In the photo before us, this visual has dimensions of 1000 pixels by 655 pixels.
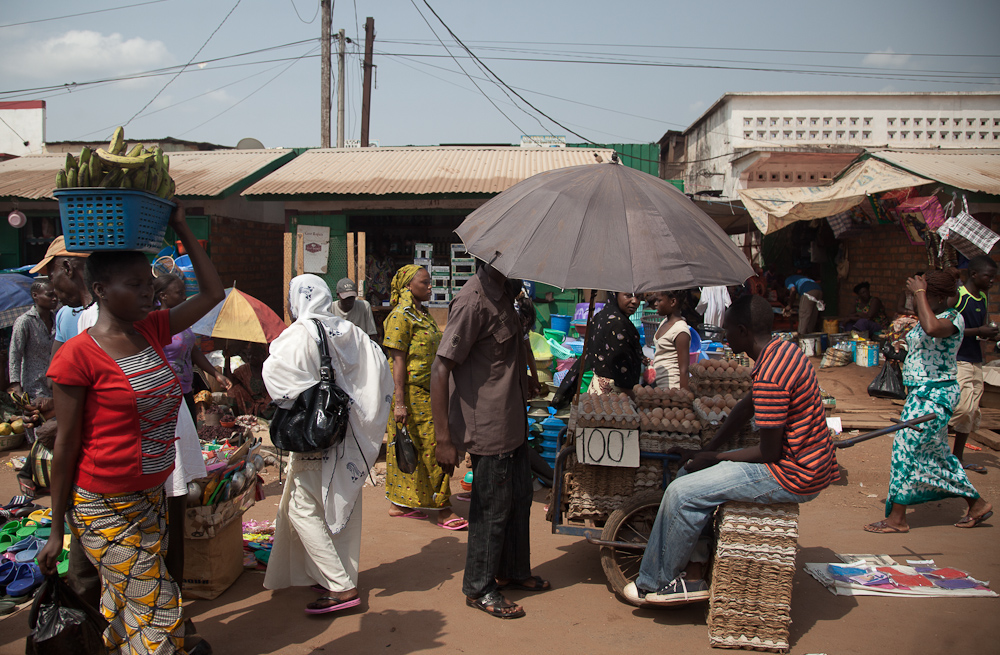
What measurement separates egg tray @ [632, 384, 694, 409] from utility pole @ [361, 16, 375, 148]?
43.0 ft

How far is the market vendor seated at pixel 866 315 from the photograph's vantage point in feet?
36.6

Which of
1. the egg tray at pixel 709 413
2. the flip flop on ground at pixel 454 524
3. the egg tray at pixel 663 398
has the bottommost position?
the flip flop on ground at pixel 454 524

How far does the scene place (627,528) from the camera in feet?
12.2

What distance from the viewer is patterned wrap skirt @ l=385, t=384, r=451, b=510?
4.88 meters

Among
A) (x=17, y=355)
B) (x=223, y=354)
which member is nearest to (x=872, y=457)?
(x=223, y=354)

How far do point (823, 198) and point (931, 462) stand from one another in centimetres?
570

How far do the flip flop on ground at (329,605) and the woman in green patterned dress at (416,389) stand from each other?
4.54ft

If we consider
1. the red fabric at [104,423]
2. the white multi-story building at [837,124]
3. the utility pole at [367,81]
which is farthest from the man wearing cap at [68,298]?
the white multi-story building at [837,124]

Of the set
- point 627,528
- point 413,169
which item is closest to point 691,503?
point 627,528

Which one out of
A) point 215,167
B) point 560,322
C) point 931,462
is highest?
point 215,167

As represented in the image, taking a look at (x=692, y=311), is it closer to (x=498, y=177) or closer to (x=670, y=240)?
(x=498, y=177)

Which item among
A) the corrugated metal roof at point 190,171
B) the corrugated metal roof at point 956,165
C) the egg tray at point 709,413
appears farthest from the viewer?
the corrugated metal roof at point 190,171

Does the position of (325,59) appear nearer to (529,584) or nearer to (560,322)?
(560,322)

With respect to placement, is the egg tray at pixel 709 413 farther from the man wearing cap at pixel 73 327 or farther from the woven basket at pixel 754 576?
the man wearing cap at pixel 73 327
